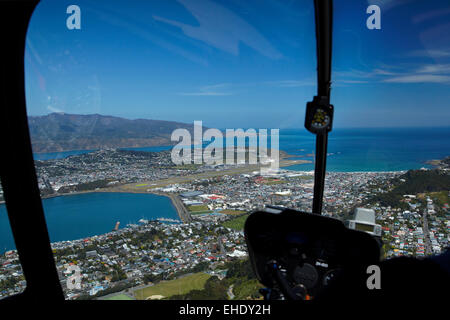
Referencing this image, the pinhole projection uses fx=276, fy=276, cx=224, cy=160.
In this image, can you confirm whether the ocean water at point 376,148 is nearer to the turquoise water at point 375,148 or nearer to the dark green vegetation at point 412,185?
the turquoise water at point 375,148

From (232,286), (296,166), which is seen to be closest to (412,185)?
(296,166)

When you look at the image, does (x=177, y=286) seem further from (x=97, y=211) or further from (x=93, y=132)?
(x=93, y=132)

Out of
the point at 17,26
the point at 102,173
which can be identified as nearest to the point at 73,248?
the point at 102,173

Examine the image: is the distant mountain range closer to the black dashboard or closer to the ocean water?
the ocean water

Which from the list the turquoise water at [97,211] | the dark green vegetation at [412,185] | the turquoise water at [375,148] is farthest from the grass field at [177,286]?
A: the dark green vegetation at [412,185]

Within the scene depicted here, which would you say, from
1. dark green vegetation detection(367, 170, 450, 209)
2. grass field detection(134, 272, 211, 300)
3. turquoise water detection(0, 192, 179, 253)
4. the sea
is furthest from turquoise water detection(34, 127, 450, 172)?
grass field detection(134, 272, 211, 300)

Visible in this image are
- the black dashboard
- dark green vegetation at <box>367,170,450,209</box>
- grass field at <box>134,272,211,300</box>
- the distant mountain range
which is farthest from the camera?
grass field at <box>134,272,211,300</box>
